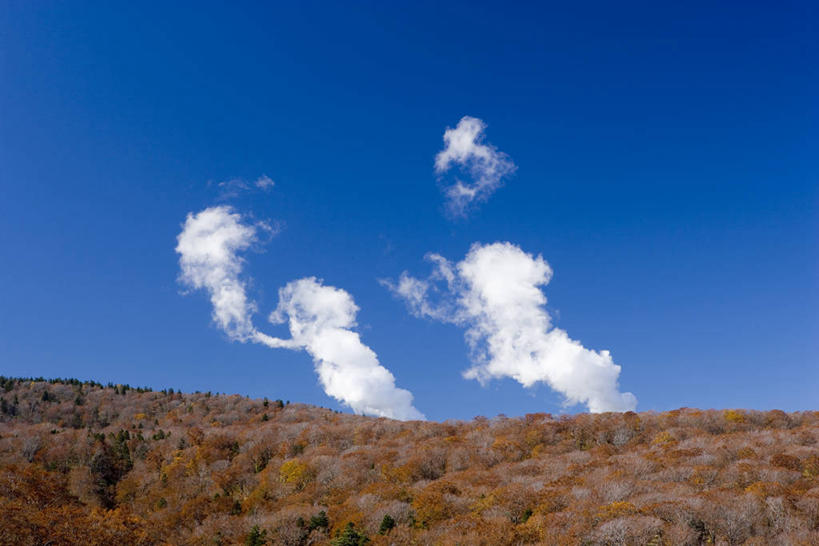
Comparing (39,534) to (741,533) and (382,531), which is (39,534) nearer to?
(382,531)

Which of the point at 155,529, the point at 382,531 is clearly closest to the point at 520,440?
the point at 382,531

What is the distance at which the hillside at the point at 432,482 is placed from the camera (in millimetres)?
51031

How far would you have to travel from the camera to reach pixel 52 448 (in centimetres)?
12150

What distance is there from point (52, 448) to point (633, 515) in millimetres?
129738

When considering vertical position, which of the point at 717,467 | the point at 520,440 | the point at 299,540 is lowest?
the point at 299,540

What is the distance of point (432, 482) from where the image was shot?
82.8 m

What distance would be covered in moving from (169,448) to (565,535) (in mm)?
103396

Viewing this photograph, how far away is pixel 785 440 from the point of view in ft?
267

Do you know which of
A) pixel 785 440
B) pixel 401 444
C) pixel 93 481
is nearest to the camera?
pixel 785 440

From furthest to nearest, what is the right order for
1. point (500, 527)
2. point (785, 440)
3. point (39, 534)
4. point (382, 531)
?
point (785, 440)
point (382, 531)
point (500, 527)
point (39, 534)

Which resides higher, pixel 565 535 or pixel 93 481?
pixel 93 481

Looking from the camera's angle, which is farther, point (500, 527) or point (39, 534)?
point (500, 527)

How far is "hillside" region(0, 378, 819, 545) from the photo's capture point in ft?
167

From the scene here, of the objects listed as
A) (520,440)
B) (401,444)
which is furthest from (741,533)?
(401,444)
